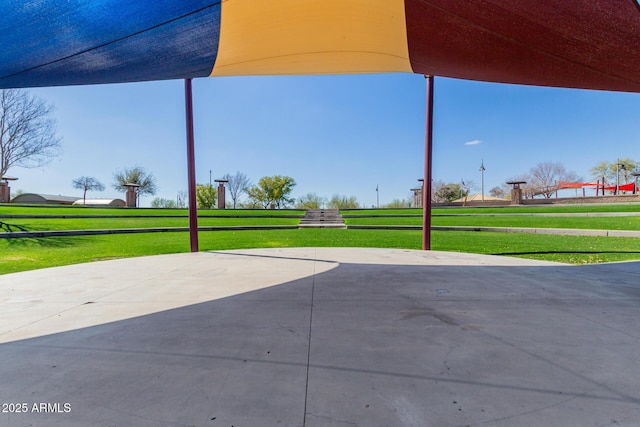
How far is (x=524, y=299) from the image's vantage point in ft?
12.5

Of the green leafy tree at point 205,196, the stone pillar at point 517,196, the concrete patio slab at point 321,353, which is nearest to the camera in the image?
the concrete patio slab at point 321,353

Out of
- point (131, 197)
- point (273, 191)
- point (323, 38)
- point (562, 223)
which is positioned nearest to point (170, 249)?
point (323, 38)

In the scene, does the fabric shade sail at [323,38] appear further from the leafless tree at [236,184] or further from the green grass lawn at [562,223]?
the leafless tree at [236,184]

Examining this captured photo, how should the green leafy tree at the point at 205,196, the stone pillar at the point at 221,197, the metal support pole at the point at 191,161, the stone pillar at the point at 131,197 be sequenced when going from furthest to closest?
the green leafy tree at the point at 205,196, the stone pillar at the point at 221,197, the stone pillar at the point at 131,197, the metal support pole at the point at 191,161

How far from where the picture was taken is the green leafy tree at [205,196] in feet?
128

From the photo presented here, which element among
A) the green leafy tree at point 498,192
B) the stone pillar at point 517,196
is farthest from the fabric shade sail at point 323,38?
the green leafy tree at point 498,192

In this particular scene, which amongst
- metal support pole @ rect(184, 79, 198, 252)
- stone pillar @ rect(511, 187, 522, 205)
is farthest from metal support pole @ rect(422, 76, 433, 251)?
stone pillar @ rect(511, 187, 522, 205)

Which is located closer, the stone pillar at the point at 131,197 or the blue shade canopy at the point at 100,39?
the blue shade canopy at the point at 100,39

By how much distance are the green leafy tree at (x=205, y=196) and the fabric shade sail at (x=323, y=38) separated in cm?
3536

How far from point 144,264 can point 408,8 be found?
22.5 feet

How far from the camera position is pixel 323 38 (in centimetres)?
480

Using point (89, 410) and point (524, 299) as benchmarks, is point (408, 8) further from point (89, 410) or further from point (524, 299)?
point (89, 410)

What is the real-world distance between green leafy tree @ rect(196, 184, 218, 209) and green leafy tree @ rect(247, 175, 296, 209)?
237 inches

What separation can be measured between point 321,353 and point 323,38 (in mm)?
4709
